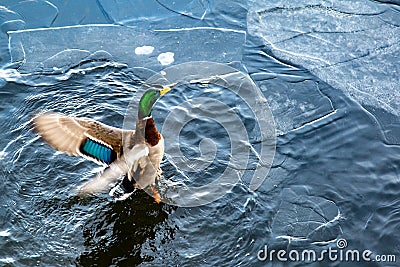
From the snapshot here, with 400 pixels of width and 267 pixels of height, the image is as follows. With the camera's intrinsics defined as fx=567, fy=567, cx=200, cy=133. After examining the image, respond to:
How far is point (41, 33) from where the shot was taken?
218 inches

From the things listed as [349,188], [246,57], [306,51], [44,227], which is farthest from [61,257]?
[306,51]

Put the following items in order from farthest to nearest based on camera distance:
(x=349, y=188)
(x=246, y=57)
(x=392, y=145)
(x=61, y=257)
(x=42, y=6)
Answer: (x=42, y=6) < (x=246, y=57) < (x=392, y=145) < (x=349, y=188) < (x=61, y=257)

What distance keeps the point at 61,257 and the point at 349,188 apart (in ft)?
6.76

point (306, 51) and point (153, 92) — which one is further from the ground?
point (153, 92)

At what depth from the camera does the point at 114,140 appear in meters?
3.83

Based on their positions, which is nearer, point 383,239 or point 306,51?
point 383,239

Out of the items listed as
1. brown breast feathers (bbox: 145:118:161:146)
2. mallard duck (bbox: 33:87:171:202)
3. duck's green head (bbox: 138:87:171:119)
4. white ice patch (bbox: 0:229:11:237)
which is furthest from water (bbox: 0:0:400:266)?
duck's green head (bbox: 138:87:171:119)

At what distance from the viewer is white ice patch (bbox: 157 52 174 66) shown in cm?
528

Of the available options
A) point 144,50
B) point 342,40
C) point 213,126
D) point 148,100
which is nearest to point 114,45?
point 144,50

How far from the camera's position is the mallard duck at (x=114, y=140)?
372 cm

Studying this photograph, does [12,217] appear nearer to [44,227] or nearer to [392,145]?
[44,227]

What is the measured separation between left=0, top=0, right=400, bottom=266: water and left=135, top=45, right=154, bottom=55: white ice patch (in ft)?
0.16

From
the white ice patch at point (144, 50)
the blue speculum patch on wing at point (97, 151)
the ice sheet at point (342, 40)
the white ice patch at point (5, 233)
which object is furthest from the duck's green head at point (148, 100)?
the ice sheet at point (342, 40)

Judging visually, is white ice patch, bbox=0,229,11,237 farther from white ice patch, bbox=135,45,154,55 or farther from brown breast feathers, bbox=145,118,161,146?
white ice patch, bbox=135,45,154,55
